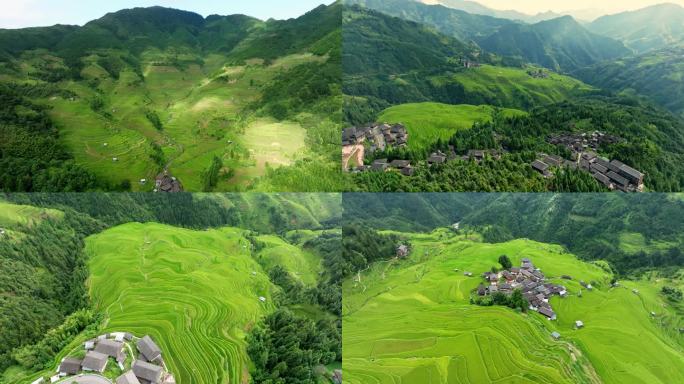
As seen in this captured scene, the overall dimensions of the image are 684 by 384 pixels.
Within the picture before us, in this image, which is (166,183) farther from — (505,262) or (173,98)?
(505,262)

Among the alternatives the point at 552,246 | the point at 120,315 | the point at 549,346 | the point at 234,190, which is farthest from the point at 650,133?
the point at 120,315

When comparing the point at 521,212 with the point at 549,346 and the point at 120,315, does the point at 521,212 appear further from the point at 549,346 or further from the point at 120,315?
the point at 120,315

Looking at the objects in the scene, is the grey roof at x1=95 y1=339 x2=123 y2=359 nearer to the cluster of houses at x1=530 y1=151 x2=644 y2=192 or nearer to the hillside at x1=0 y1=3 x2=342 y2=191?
the hillside at x1=0 y1=3 x2=342 y2=191

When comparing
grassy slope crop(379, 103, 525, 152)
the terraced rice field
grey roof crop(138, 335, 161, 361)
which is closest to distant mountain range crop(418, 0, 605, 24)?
grassy slope crop(379, 103, 525, 152)

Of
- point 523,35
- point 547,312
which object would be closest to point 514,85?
point 523,35

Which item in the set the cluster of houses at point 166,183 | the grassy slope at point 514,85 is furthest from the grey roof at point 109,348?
the grassy slope at point 514,85
